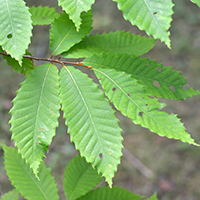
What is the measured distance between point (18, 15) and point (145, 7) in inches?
16.4

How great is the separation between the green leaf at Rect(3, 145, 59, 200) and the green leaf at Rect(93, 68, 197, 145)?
502mm

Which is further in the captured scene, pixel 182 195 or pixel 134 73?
pixel 182 195

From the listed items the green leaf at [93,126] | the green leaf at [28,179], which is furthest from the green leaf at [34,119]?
the green leaf at [28,179]

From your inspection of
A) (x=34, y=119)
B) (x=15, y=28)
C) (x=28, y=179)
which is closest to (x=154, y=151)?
(x=28, y=179)

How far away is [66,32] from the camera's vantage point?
39.0 inches

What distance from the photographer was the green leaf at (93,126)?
2.54 ft

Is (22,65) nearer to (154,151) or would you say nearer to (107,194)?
(107,194)

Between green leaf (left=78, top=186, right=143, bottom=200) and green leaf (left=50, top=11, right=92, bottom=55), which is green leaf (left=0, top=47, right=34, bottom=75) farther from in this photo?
green leaf (left=78, top=186, right=143, bottom=200)

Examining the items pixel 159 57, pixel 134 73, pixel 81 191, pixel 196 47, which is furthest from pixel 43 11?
pixel 196 47

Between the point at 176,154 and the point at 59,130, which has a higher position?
the point at 176,154

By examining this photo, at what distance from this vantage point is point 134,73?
96 cm

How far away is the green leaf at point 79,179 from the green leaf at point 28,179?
0.07 meters

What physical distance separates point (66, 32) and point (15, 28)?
9.7 inches

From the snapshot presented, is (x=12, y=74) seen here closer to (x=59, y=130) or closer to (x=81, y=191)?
(x=59, y=130)
